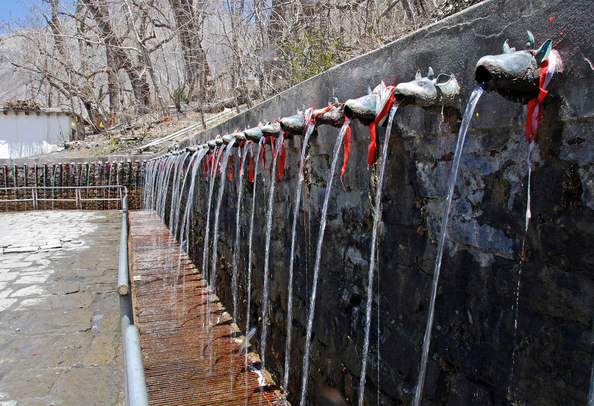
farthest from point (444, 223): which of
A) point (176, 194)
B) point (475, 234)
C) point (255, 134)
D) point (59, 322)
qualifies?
point (176, 194)

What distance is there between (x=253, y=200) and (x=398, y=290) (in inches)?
96.7

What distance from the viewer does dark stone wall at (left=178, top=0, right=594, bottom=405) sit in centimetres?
142

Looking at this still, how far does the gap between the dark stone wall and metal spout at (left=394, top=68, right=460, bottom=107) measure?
0.14 ft

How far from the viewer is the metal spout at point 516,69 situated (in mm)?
1392

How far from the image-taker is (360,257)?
2.59 meters

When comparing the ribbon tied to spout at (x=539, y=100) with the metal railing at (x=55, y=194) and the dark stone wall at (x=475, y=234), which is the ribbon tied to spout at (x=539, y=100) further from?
the metal railing at (x=55, y=194)

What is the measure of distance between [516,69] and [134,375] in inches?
58.8

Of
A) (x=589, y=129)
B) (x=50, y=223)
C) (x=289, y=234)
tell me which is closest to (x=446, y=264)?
(x=589, y=129)

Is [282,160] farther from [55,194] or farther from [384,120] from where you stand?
[55,194]

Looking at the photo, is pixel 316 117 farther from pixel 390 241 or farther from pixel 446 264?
pixel 446 264

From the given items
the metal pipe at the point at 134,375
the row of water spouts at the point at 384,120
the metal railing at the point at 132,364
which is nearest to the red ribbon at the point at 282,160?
the row of water spouts at the point at 384,120

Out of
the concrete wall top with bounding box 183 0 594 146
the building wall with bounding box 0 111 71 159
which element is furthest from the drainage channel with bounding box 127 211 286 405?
the building wall with bounding box 0 111 71 159

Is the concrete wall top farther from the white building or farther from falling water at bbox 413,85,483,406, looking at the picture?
the white building

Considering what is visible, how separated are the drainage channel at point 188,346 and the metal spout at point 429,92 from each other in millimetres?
1511
